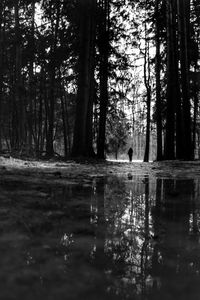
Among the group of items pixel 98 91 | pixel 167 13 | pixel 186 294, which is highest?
pixel 167 13

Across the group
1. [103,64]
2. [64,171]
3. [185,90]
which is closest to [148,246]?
[64,171]

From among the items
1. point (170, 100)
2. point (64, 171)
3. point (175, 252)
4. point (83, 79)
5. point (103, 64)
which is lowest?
point (175, 252)

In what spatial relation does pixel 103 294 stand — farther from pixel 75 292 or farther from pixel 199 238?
pixel 199 238

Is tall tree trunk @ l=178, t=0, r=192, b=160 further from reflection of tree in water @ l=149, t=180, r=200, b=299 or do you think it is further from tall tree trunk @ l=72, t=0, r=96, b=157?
reflection of tree in water @ l=149, t=180, r=200, b=299

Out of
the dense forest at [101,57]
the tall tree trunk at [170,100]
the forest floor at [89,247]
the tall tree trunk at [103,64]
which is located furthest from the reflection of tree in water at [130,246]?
the tall tree trunk at [103,64]

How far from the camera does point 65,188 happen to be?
5348mm

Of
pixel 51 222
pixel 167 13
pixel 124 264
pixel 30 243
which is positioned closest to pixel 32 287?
pixel 124 264

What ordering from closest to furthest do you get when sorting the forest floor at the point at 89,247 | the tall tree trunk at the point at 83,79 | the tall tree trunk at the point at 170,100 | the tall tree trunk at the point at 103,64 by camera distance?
the forest floor at the point at 89,247
the tall tree trunk at the point at 83,79
the tall tree trunk at the point at 170,100
the tall tree trunk at the point at 103,64

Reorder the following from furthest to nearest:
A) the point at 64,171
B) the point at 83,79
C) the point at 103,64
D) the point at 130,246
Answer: the point at 103,64, the point at 83,79, the point at 64,171, the point at 130,246

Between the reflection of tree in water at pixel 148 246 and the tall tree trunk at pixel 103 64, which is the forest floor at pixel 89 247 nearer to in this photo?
the reflection of tree in water at pixel 148 246

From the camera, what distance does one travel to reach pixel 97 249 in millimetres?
2396

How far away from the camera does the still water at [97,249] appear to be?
173cm

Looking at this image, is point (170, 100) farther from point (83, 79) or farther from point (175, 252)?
point (175, 252)

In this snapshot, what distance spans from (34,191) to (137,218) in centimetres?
178
